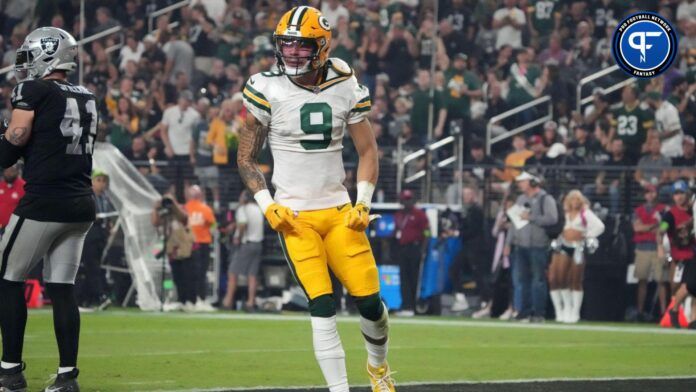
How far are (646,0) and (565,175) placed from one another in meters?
4.49

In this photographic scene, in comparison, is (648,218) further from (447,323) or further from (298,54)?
(298,54)

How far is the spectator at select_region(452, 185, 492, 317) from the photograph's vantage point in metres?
19.2

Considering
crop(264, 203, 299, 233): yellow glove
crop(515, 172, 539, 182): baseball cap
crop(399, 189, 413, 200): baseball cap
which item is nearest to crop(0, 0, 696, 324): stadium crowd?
crop(515, 172, 539, 182): baseball cap

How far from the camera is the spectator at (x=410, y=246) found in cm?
1897

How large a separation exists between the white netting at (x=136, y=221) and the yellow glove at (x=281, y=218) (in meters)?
11.6

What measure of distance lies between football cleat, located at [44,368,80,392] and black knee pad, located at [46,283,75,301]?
43 centimetres

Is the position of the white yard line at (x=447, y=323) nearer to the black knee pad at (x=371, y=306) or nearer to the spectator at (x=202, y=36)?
the spectator at (x=202, y=36)

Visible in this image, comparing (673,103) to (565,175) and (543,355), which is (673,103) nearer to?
(565,175)

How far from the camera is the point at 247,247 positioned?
19.2 metres

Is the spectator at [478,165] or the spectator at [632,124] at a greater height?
the spectator at [632,124]

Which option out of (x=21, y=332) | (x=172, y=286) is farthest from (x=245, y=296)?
(x=21, y=332)

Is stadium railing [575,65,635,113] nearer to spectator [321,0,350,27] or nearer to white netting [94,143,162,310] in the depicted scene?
spectator [321,0,350,27]

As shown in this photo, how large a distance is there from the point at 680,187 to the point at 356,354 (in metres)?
7.48

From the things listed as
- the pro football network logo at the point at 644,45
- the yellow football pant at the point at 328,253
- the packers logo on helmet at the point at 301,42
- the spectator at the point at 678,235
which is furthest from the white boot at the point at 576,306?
the packers logo on helmet at the point at 301,42
